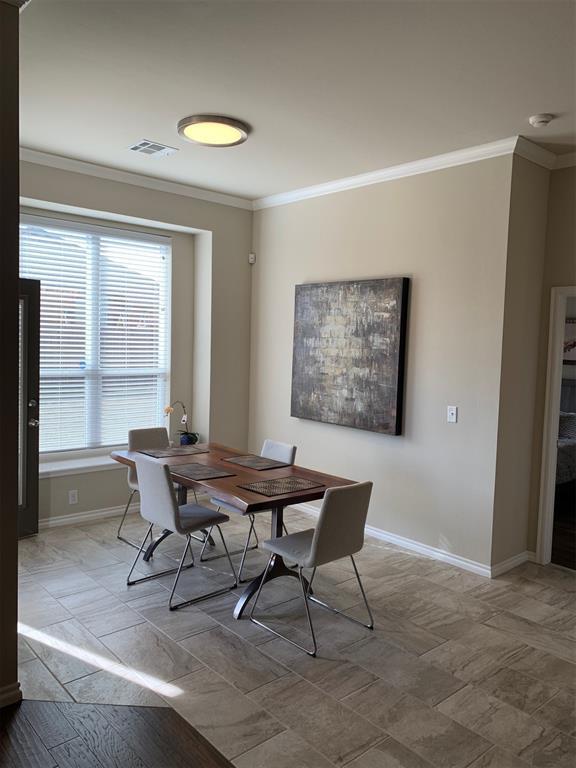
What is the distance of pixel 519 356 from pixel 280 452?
70.0 inches

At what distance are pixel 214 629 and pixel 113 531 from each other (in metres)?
1.80

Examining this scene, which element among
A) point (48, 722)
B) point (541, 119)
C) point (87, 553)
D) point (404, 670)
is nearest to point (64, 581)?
point (87, 553)

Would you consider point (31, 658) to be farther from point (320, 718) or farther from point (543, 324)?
point (543, 324)

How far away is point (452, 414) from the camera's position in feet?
13.4

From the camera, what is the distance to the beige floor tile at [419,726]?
2.23m

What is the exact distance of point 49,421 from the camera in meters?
4.83

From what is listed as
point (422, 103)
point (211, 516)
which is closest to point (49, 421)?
point (211, 516)

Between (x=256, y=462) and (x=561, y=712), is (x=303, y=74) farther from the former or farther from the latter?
(x=561, y=712)

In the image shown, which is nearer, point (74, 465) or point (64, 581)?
point (64, 581)

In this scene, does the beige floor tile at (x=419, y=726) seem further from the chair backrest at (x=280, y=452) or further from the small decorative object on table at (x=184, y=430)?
the small decorative object on table at (x=184, y=430)

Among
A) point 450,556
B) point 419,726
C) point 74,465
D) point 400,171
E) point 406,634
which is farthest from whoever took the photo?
point 74,465

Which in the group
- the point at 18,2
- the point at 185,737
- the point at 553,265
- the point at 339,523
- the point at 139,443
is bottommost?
the point at 185,737

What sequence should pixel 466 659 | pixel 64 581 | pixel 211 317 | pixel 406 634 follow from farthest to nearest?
pixel 211 317 < pixel 64 581 < pixel 406 634 < pixel 466 659

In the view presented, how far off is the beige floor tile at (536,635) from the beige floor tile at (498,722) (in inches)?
24.6
